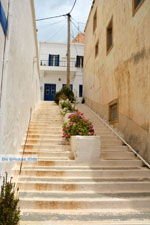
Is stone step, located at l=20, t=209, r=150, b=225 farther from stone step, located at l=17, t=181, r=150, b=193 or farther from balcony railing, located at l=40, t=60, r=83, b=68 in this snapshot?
balcony railing, located at l=40, t=60, r=83, b=68

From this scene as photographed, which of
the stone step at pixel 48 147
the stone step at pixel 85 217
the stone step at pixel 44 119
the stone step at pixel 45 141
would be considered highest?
the stone step at pixel 44 119

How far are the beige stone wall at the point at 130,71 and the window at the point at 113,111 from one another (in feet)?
0.70

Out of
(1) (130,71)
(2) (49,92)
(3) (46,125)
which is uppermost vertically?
(1) (130,71)

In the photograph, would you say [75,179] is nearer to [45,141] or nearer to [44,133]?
[45,141]

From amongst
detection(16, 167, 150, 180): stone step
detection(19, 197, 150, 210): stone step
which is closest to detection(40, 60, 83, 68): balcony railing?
detection(16, 167, 150, 180): stone step

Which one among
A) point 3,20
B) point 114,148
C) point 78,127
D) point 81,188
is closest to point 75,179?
point 81,188

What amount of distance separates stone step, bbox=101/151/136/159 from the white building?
45.4 feet

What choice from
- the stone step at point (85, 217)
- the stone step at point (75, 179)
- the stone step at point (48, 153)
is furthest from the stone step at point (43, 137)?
the stone step at point (85, 217)

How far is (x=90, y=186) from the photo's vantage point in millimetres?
4047

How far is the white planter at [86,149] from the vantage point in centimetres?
506

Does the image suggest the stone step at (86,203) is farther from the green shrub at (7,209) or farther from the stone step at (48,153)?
the stone step at (48,153)

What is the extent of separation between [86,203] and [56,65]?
694 inches

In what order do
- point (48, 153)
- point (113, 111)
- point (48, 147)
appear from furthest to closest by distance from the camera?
point (113, 111)
point (48, 147)
point (48, 153)

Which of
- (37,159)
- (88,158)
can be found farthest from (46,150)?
(88,158)
